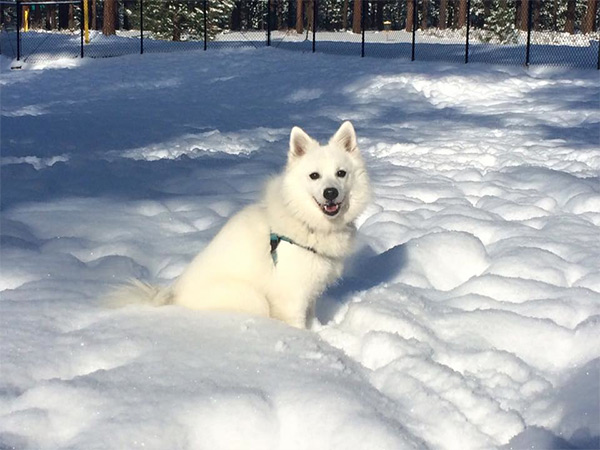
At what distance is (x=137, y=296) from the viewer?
185 inches

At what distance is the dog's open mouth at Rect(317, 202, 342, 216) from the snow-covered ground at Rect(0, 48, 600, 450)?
70 centimetres

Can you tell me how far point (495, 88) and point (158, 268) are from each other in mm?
13031

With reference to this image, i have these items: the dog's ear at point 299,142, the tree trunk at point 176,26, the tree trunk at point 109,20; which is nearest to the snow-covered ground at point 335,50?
the tree trunk at point 109,20

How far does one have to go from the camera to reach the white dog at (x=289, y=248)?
455cm

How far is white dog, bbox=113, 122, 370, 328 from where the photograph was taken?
4.55 meters

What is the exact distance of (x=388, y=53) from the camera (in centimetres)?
2766

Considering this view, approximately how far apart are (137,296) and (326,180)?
140 cm

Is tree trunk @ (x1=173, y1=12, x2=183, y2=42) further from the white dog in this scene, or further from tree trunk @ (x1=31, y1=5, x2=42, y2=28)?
tree trunk @ (x1=31, y1=5, x2=42, y2=28)

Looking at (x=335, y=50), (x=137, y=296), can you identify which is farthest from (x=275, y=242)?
(x=335, y=50)

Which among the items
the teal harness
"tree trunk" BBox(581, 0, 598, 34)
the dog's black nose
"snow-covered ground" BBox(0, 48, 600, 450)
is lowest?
"snow-covered ground" BBox(0, 48, 600, 450)

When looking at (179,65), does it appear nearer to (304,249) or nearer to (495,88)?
(495,88)

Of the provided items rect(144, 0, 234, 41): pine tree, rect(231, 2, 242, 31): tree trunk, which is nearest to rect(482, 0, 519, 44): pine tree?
rect(144, 0, 234, 41): pine tree

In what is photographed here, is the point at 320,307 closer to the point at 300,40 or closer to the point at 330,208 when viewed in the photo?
the point at 330,208

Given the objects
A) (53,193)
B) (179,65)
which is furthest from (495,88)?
(53,193)
